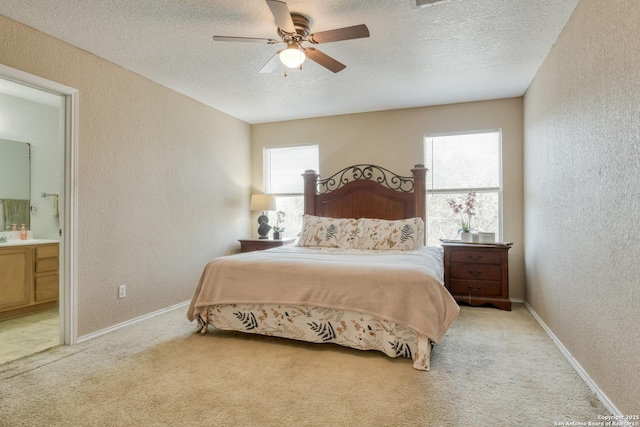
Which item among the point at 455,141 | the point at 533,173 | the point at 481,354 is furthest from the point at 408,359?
the point at 455,141

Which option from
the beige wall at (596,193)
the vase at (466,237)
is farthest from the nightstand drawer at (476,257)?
the beige wall at (596,193)

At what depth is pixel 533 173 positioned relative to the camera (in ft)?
11.9

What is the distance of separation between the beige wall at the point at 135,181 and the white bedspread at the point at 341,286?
928 millimetres

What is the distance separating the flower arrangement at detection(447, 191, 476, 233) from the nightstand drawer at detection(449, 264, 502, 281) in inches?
18.3

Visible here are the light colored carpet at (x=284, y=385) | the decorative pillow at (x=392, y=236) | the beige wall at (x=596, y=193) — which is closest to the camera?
the beige wall at (x=596, y=193)

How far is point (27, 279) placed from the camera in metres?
3.76

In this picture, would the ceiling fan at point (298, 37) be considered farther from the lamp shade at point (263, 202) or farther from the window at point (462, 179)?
the lamp shade at point (263, 202)

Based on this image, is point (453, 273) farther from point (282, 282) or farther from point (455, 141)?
point (282, 282)

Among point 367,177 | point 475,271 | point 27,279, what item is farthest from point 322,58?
point 27,279

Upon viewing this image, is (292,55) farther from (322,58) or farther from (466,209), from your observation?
(466,209)

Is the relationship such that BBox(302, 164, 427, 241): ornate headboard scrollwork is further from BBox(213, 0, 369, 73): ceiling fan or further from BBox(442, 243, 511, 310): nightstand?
BBox(213, 0, 369, 73): ceiling fan

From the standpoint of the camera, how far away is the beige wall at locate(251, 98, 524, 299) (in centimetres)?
425

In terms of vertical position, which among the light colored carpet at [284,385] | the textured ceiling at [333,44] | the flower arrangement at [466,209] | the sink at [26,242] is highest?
the textured ceiling at [333,44]

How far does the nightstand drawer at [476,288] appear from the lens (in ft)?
12.8
